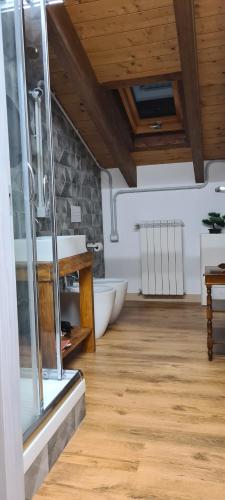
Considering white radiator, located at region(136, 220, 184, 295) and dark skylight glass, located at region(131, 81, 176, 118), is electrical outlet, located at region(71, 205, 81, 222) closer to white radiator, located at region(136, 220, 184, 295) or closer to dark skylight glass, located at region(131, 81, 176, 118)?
white radiator, located at region(136, 220, 184, 295)

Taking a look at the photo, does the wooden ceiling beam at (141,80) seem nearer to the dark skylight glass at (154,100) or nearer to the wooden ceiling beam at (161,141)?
the dark skylight glass at (154,100)

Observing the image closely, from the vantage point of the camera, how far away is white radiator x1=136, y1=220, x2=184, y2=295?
4242 mm

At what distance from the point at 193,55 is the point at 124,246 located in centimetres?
244

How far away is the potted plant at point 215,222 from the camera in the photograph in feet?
13.2

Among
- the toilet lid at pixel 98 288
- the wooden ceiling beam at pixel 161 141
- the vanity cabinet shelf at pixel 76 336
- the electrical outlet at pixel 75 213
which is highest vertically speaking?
the wooden ceiling beam at pixel 161 141

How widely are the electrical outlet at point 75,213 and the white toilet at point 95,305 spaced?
88 cm

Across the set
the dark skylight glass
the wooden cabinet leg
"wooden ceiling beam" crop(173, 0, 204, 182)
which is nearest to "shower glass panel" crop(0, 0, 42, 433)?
the wooden cabinet leg

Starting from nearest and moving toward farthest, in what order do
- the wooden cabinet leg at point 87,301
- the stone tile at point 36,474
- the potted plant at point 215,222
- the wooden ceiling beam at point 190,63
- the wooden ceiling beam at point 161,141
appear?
the stone tile at point 36,474 → the wooden ceiling beam at point 190,63 → the wooden cabinet leg at point 87,301 → the wooden ceiling beam at point 161,141 → the potted plant at point 215,222

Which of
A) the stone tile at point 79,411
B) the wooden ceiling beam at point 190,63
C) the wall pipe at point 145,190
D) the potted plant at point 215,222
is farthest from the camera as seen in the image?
the wall pipe at point 145,190

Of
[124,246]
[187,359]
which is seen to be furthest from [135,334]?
[124,246]

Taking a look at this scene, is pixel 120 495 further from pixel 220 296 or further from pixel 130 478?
pixel 220 296

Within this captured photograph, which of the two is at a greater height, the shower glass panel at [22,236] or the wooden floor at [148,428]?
the shower glass panel at [22,236]

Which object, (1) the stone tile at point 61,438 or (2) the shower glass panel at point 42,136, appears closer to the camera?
(1) the stone tile at point 61,438

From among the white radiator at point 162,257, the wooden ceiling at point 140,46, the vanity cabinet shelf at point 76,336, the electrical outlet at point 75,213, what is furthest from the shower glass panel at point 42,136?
the white radiator at point 162,257
